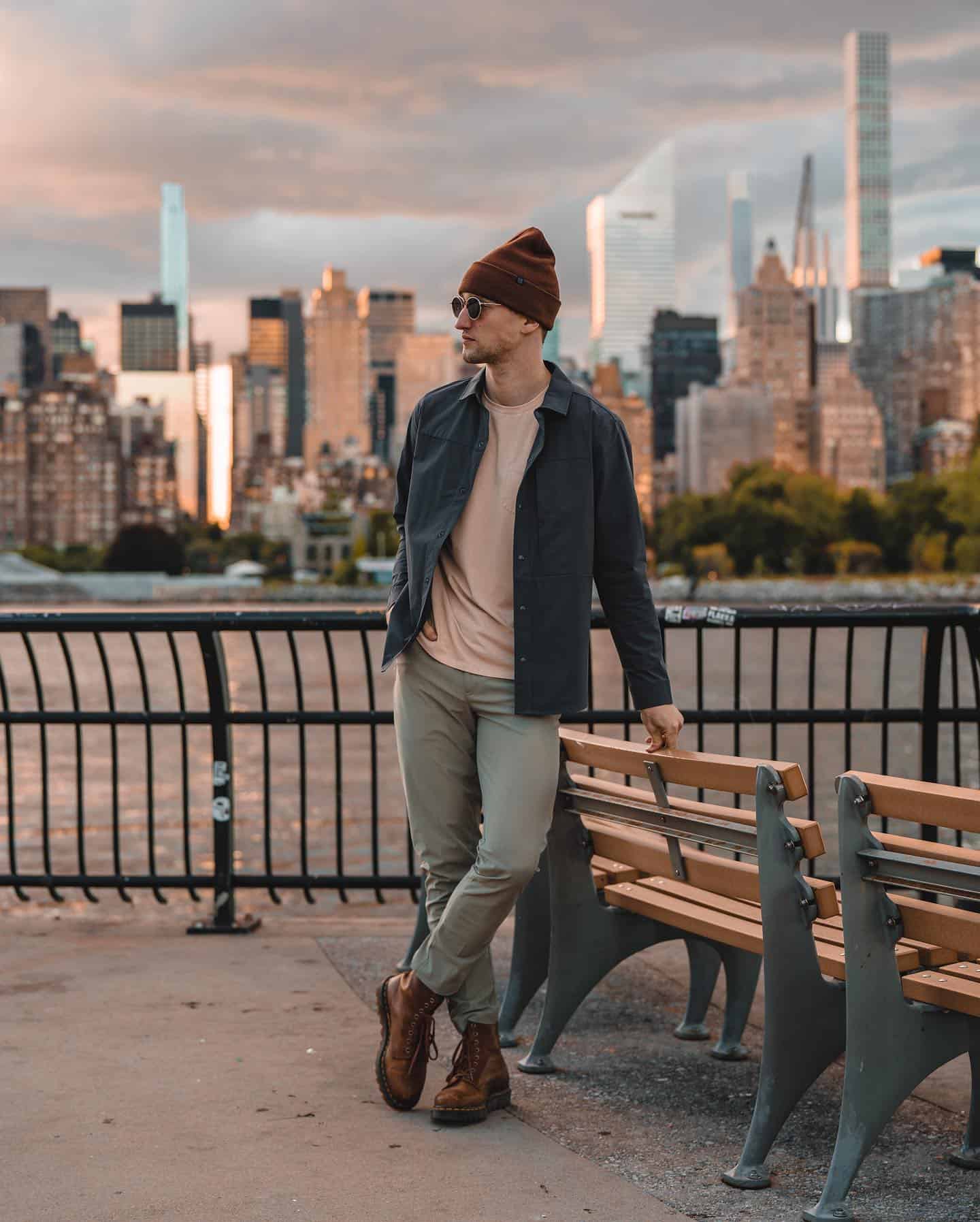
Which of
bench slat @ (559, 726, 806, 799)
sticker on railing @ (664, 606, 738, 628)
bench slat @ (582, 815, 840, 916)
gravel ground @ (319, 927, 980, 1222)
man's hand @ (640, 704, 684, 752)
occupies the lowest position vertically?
gravel ground @ (319, 927, 980, 1222)

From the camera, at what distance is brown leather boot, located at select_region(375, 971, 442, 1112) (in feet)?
14.8

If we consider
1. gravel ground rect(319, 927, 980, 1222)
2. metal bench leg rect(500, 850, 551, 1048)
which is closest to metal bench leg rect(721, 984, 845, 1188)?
gravel ground rect(319, 927, 980, 1222)

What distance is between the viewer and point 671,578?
16562 cm

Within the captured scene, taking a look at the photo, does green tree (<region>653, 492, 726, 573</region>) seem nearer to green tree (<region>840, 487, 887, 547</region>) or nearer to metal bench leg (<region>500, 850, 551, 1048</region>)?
green tree (<region>840, 487, 887, 547</region>)

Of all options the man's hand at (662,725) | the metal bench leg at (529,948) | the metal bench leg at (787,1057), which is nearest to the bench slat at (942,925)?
the metal bench leg at (787,1057)

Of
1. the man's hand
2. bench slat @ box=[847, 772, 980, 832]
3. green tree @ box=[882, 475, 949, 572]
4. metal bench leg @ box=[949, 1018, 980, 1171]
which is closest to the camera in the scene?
bench slat @ box=[847, 772, 980, 832]

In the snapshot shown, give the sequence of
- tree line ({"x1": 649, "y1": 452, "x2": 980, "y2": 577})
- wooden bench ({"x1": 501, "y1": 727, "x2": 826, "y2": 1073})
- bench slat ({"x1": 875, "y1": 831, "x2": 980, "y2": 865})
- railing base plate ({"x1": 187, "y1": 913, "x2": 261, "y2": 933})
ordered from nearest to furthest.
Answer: bench slat ({"x1": 875, "y1": 831, "x2": 980, "y2": 865}), wooden bench ({"x1": 501, "y1": 727, "x2": 826, "y2": 1073}), railing base plate ({"x1": 187, "y1": 913, "x2": 261, "y2": 933}), tree line ({"x1": 649, "y1": 452, "x2": 980, "y2": 577})

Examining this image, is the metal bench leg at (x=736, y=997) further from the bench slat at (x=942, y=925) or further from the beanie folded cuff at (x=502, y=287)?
the beanie folded cuff at (x=502, y=287)

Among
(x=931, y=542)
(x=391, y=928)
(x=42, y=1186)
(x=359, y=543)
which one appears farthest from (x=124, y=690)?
(x=359, y=543)

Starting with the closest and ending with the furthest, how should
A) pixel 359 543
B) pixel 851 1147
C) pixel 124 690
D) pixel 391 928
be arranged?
pixel 851 1147 < pixel 391 928 < pixel 124 690 < pixel 359 543

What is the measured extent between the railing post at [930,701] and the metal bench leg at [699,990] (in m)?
1.51

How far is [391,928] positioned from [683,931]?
2.35 metres

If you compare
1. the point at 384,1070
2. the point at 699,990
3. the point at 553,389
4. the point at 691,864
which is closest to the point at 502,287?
the point at 553,389

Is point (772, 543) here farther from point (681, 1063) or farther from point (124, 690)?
point (681, 1063)
